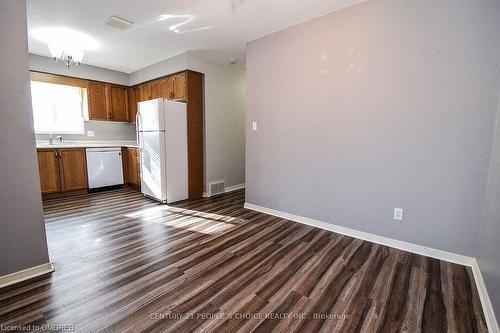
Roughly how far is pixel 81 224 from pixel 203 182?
1.96 meters

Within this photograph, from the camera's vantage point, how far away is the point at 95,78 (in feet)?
15.0

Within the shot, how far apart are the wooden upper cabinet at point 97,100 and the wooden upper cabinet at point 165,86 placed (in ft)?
4.55

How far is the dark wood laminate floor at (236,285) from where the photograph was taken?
4.41ft

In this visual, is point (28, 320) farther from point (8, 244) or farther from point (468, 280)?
point (468, 280)

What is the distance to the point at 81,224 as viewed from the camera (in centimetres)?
277

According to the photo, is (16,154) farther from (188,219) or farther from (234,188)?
(234,188)

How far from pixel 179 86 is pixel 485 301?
174 inches

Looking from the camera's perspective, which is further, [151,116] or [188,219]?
[151,116]

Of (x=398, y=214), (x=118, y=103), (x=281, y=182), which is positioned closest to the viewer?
(x=398, y=214)

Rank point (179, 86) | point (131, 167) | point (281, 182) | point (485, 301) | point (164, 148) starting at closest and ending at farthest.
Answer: point (485, 301)
point (281, 182)
point (164, 148)
point (179, 86)
point (131, 167)

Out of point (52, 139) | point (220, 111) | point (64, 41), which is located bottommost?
point (52, 139)

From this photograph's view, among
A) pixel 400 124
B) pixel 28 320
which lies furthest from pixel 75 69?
pixel 400 124

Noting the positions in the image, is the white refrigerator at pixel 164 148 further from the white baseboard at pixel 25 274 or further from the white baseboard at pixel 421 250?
the white baseboard at pixel 25 274

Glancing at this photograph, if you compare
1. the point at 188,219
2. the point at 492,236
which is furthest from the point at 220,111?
the point at 492,236
